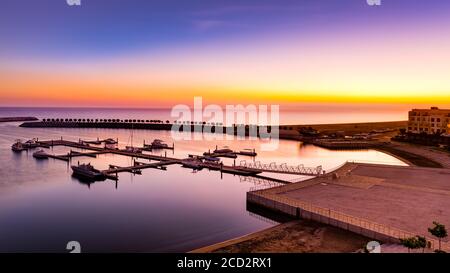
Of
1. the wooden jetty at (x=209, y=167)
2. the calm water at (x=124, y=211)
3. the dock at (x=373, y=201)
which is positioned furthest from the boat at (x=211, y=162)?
the dock at (x=373, y=201)

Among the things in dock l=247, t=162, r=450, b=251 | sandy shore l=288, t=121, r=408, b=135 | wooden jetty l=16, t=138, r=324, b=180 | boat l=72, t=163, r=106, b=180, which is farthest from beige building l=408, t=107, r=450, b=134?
boat l=72, t=163, r=106, b=180

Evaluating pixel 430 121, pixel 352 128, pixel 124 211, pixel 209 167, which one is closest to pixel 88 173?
pixel 124 211

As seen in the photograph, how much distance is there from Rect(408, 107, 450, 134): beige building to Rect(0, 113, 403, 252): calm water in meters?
33.3

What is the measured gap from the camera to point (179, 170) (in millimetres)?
36688

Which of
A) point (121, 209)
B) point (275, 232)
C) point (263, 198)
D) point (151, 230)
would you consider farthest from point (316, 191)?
point (121, 209)

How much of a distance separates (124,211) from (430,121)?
160 feet

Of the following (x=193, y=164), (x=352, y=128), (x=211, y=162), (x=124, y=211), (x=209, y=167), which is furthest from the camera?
(x=352, y=128)

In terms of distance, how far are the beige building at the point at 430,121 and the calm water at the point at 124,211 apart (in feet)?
109

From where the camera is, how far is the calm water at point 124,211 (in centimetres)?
1698

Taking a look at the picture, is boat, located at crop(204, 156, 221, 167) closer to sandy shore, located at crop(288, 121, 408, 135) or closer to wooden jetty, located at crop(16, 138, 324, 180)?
wooden jetty, located at crop(16, 138, 324, 180)

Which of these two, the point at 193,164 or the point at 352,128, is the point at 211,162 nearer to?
the point at 193,164

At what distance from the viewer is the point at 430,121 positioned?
53.5 metres

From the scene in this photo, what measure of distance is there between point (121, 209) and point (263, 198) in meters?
8.86
